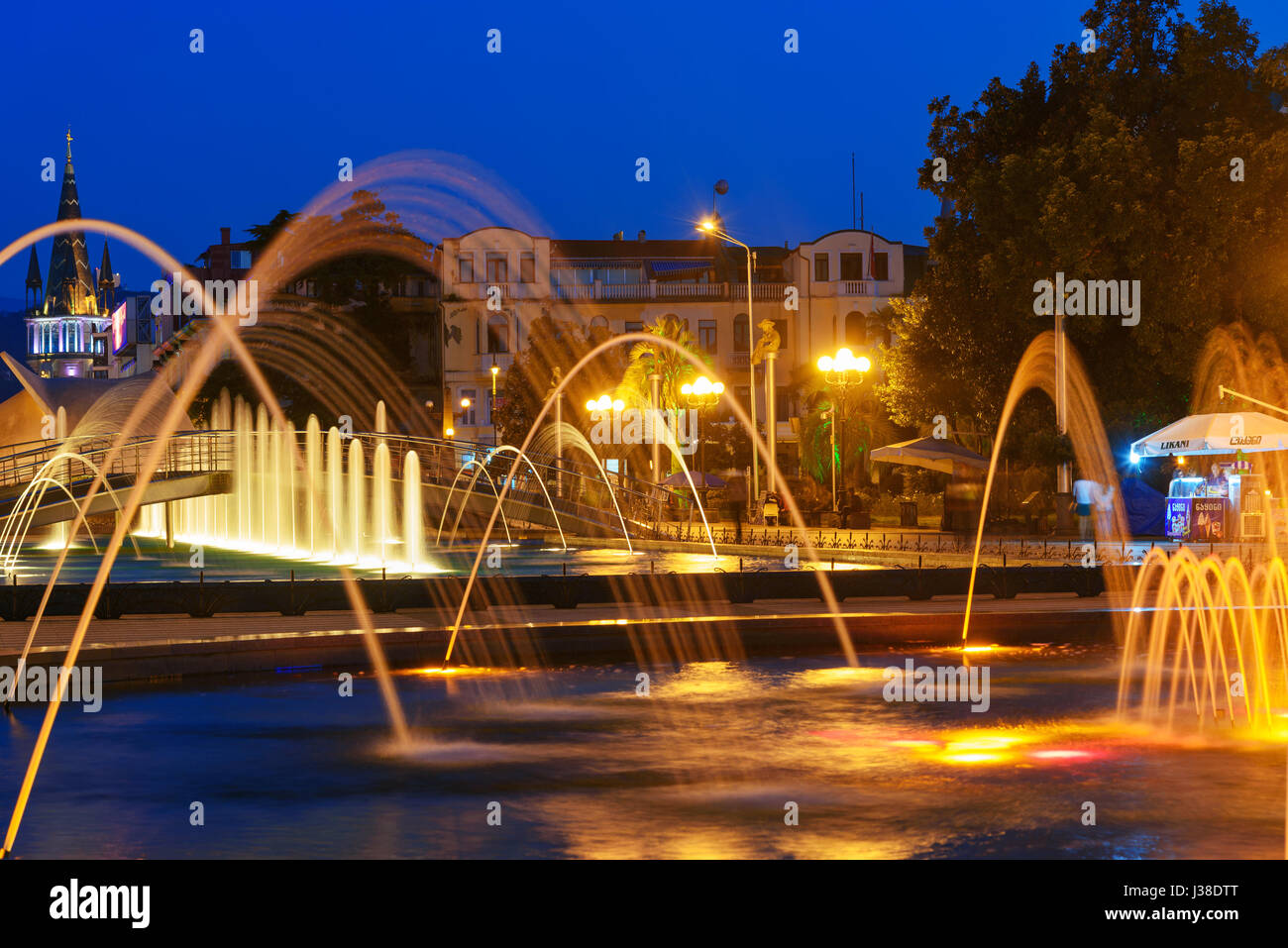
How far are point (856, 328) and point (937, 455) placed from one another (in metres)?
41.2

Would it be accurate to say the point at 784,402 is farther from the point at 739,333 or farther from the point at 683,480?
the point at 683,480

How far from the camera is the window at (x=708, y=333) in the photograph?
84312 mm

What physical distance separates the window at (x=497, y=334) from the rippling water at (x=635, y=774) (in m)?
70.5

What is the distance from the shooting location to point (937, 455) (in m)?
42.7

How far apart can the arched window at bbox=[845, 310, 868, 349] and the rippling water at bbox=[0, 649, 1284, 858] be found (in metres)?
67.6

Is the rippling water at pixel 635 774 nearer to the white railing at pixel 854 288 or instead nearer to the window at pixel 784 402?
the window at pixel 784 402

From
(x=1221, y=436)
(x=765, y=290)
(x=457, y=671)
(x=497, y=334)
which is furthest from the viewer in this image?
(x=497, y=334)

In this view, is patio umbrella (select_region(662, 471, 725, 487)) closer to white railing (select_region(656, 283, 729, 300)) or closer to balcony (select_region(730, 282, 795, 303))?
white railing (select_region(656, 283, 729, 300))

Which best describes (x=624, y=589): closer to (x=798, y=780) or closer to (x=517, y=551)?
A: (x=798, y=780)

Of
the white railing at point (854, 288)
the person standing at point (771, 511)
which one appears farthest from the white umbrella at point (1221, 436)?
the white railing at point (854, 288)

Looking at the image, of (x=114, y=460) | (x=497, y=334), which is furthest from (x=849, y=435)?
(x=497, y=334)

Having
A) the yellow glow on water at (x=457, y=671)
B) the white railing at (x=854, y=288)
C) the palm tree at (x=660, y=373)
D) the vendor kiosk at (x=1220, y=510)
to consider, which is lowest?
the yellow glow on water at (x=457, y=671)

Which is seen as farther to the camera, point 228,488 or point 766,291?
point 766,291
